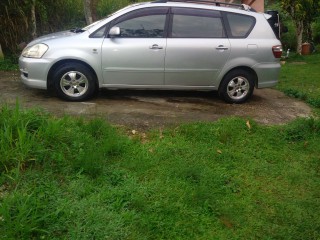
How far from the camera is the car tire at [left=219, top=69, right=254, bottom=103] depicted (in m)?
6.80

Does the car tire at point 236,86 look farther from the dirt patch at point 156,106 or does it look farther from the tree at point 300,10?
the tree at point 300,10

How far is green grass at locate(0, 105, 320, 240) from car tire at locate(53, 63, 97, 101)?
1249mm

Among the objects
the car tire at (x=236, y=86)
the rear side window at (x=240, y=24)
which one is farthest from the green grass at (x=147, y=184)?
the rear side window at (x=240, y=24)

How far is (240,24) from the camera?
680 cm

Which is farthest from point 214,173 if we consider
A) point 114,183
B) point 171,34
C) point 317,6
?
point 317,6

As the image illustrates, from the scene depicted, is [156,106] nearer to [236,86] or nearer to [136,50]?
[136,50]

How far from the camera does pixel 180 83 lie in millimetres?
6680

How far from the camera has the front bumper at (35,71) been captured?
620cm

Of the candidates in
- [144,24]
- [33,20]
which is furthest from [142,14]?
[33,20]

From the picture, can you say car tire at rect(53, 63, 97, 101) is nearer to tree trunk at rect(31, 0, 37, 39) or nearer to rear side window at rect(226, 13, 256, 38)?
rear side window at rect(226, 13, 256, 38)

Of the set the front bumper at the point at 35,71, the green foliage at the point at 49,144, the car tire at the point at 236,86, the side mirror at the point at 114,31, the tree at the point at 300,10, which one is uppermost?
the tree at the point at 300,10

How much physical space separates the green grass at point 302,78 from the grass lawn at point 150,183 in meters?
2.79

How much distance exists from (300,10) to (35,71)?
30.9 feet

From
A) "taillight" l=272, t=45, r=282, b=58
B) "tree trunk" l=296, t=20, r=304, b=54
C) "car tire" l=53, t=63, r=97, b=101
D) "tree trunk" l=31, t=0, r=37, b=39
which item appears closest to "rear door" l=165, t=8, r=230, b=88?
"taillight" l=272, t=45, r=282, b=58
